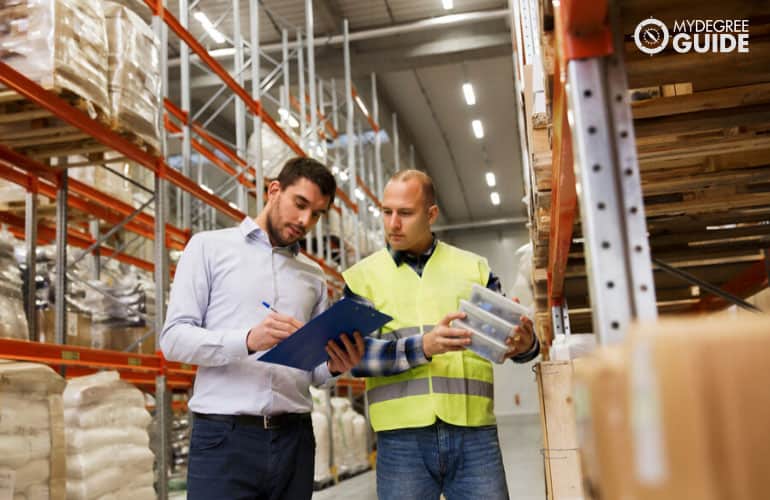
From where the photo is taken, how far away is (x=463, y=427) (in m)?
2.79

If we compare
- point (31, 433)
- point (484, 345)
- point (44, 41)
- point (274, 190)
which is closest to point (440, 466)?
point (484, 345)

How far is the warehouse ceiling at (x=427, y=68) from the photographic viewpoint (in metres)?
13.6

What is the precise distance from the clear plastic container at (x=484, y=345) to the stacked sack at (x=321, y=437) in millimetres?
7115

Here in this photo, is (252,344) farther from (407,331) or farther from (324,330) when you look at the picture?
(407,331)

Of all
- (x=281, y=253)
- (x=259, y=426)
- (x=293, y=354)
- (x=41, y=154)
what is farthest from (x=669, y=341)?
(x=41, y=154)

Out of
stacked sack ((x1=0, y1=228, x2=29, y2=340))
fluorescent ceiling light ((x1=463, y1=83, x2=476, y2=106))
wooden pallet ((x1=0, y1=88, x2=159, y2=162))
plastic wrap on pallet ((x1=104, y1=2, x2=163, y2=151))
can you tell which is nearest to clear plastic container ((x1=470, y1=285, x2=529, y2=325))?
wooden pallet ((x1=0, y1=88, x2=159, y2=162))

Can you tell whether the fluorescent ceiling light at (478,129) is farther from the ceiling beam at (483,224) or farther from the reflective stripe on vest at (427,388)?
the reflective stripe on vest at (427,388)

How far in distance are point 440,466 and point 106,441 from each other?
9.78 feet

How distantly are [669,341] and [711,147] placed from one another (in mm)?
2944

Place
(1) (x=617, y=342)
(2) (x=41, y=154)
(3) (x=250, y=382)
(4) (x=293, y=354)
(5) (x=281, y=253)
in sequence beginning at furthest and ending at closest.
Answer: (2) (x=41, y=154) < (5) (x=281, y=253) < (3) (x=250, y=382) < (4) (x=293, y=354) < (1) (x=617, y=342)

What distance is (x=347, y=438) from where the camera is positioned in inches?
449

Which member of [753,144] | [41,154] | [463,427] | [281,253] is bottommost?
[463,427]

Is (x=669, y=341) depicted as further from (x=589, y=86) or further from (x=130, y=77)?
(x=130, y=77)

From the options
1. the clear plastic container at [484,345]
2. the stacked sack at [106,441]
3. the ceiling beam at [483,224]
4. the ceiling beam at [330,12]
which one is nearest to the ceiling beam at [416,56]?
the ceiling beam at [330,12]
